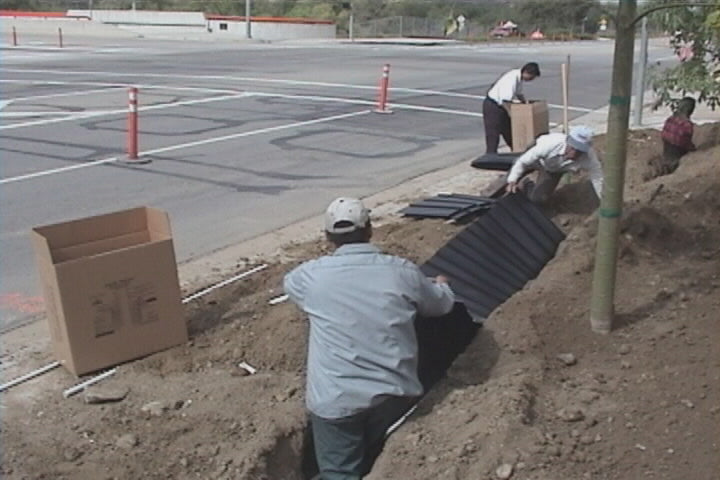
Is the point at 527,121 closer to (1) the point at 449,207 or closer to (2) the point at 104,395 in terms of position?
(1) the point at 449,207

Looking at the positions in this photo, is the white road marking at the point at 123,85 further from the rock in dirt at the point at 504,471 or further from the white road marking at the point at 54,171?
the rock in dirt at the point at 504,471

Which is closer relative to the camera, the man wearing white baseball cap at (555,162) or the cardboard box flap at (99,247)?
Answer: the cardboard box flap at (99,247)

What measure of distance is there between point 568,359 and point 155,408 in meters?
2.19

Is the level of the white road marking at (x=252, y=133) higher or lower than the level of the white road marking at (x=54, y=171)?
higher

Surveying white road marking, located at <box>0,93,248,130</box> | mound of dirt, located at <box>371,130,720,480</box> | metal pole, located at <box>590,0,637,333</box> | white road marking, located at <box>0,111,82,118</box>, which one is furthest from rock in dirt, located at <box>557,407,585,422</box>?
white road marking, located at <box>0,111,82,118</box>

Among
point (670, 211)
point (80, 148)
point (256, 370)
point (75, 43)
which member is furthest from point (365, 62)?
point (256, 370)

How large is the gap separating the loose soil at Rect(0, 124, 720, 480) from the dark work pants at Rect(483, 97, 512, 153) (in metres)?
6.00

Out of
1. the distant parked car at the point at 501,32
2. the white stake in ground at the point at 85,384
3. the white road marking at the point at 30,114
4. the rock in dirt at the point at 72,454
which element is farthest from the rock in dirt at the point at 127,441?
the distant parked car at the point at 501,32

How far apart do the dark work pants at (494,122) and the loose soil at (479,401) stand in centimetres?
600

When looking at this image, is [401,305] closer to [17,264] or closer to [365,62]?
[17,264]

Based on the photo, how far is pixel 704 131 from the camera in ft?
43.5

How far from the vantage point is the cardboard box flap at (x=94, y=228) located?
229 inches

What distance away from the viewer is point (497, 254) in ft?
23.1

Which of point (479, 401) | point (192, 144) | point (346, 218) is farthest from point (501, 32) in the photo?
point (346, 218)
